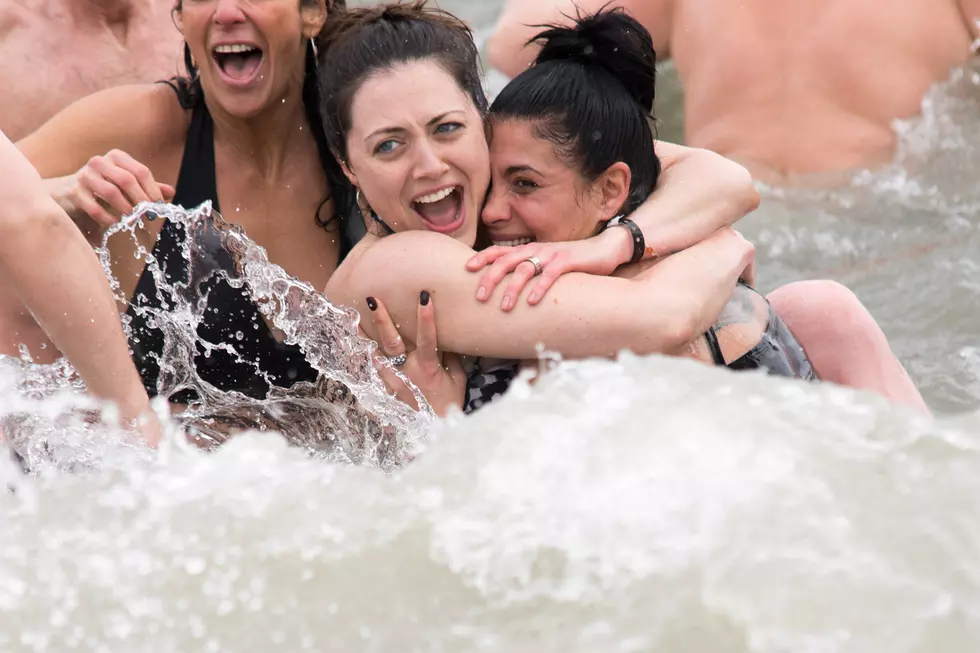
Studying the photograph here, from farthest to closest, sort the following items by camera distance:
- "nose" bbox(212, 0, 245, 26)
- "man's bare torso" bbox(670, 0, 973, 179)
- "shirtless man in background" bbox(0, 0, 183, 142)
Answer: "man's bare torso" bbox(670, 0, 973, 179) < "shirtless man in background" bbox(0, 0, 183, 142) < "nose" bbox(212, 0, 245, 26)

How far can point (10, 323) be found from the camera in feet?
10.5

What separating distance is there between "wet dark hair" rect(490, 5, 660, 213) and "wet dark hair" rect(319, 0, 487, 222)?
0.39 ft

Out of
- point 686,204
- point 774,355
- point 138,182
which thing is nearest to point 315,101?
point 138,182

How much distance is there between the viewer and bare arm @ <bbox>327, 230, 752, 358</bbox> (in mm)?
2801

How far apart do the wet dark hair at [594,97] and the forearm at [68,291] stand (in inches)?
37.1

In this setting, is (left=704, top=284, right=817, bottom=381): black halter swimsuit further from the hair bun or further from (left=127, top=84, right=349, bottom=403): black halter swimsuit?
(left=127, top=84, right=349, bottom=403): black halter swimsuit

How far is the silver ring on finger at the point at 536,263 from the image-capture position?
2.86m

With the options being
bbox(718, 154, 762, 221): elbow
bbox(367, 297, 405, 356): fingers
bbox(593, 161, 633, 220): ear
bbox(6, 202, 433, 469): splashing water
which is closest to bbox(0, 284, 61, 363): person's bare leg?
bbox(6, 202, 433, 469): splashing water

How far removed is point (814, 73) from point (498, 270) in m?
2.24

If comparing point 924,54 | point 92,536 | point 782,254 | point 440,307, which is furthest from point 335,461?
point 924,54

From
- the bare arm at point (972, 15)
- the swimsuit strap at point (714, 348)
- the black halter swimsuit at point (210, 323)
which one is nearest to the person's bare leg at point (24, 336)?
the black halter swimsuit at point (210, 323)

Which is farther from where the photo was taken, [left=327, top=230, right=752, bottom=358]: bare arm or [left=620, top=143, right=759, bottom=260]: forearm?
[left=620, top=143, right=759, bottom=260]: forearm

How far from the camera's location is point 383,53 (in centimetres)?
299

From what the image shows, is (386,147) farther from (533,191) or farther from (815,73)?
(815,73)
